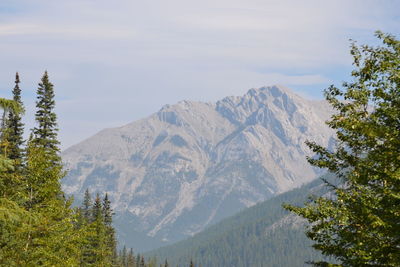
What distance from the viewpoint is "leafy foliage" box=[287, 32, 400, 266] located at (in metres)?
17.1

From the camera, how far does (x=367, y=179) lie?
62.7 ft

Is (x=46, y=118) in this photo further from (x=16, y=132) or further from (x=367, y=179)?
(x=367, y=179)

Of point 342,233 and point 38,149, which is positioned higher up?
point 38,149

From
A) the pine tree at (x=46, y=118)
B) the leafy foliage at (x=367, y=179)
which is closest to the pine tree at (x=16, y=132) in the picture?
the pine tree at (x=46, y=118)

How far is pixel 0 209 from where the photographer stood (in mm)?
12391

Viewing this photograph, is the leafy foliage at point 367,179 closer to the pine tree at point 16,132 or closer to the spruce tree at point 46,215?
the spruce tree at point 46,215

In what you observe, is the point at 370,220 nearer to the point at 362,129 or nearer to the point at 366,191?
the point at 366,191

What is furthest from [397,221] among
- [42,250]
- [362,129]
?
[42,250]

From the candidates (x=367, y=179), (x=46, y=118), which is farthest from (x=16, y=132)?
(x=367, y=179)

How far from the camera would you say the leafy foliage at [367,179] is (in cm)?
1709

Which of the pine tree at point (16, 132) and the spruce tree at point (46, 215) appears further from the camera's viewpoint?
the pine tree at point (16, 132)

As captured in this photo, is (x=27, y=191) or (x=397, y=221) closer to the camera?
(x=397, y=221)

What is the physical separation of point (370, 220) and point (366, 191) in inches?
78.4

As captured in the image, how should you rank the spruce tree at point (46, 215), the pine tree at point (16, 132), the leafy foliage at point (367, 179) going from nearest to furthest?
the leafy foliage at point (367, 179) < the spruce tree at point (46, 215) < the pine tree at point (16, 132)
